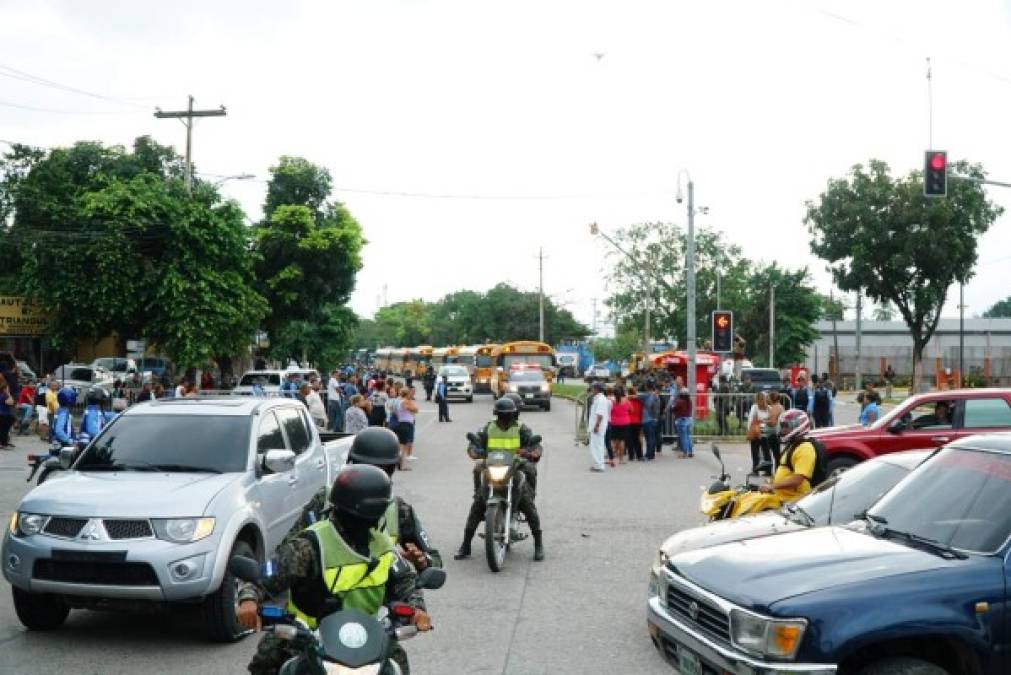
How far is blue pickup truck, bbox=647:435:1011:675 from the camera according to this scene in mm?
4594

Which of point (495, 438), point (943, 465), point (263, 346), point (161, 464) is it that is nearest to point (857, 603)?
point (943, 465)

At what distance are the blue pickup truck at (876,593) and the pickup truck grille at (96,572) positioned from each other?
3506 mm

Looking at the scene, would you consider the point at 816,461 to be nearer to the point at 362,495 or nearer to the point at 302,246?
the point at 362,495

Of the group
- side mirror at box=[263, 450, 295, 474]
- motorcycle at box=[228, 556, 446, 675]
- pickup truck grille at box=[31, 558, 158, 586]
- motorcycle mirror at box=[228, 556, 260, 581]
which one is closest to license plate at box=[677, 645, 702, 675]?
motorcycle at box=[228, 556, 446, 675]

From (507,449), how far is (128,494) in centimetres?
420

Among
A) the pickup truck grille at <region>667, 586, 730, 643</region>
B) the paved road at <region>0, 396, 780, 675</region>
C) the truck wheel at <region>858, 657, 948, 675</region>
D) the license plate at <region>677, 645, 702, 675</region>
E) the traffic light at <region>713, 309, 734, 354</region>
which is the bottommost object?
the paved road at <region>0, 396, 780, 675</region>

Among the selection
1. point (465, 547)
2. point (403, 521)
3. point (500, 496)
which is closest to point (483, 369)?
point (465, 547)

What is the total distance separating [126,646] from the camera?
7254mm

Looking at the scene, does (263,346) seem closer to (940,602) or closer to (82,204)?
(82,204)

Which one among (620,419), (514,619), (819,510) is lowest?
(514,619)

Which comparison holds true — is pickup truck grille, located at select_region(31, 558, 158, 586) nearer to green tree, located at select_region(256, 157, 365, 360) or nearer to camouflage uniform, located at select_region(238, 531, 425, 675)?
camouflage uniform, located at select_region(238, 531, 425, 675)

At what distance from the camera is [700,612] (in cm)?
533

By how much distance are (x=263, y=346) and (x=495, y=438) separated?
124ft

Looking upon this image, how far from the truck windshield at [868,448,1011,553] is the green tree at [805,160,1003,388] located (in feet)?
136
